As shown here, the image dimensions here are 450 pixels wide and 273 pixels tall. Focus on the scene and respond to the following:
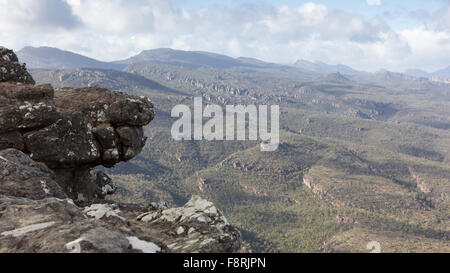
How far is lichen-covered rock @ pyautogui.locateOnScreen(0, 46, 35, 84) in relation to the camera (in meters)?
24.2

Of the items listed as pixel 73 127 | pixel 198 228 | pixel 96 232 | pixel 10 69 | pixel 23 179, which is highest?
pixel 10 69

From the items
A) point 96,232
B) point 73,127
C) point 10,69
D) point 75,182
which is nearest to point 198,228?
point 96,232

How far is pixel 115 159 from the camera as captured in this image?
81.9 ft

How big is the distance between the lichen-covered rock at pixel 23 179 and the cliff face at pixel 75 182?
1.8 inches

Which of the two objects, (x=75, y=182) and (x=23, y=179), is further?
(x=75, y=182)

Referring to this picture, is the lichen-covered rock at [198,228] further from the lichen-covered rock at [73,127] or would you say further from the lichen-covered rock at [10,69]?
the lichen-covered rock at [10,69]

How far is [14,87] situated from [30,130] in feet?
14.2

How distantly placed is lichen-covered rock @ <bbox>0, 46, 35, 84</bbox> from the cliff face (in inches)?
3.3

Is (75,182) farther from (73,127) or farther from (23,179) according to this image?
(23,179)

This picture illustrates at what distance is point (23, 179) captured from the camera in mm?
16047

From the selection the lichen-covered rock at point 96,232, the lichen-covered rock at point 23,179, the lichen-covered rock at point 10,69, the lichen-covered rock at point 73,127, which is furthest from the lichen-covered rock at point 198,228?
the lichen-covered rock at point 10,69

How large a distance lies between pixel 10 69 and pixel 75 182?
38.5 ft

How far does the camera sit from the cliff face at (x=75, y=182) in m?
10.7

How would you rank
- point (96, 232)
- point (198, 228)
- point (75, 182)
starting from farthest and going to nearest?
point (75, 182) < point (198, 228) < point (96, 232)
